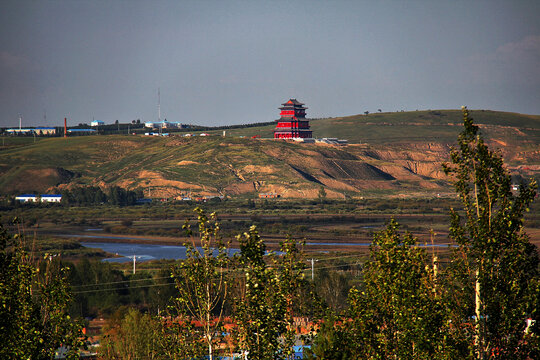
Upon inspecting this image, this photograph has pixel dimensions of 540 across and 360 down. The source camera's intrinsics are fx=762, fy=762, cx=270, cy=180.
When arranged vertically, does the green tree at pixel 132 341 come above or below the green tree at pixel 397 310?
below

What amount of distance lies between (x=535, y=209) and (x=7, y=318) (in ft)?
508

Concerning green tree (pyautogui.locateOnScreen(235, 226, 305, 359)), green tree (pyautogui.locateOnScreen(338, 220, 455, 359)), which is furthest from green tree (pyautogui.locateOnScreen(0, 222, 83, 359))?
green tree (pyautogui.locateOnScreen(338, 220, 455, 359))

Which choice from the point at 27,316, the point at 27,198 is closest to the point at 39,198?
the point at 27,198

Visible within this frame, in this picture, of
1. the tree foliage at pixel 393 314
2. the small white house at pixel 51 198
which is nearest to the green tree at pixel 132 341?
the tree foliage at pixel 393 314

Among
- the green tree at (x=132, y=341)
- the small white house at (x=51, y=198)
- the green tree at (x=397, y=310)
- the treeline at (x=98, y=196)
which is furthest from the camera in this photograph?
the small white house at (x=51, y=198)

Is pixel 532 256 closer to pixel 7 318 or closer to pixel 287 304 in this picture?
pixel 287 304

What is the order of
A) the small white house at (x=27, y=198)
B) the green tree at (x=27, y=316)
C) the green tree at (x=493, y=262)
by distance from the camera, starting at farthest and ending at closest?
the small white house at (x=27, y=198) < the green tree at (x=27, y=316) < the green tree at (x=493, y=262)

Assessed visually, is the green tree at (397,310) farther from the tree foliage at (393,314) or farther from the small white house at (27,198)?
the small white house at (27,198)

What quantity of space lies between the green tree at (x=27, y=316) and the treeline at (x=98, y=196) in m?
160

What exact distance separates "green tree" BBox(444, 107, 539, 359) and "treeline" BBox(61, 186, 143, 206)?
542 feet

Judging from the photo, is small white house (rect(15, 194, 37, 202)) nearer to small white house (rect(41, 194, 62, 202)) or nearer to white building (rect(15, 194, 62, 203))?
white building (rect(15, 194, 62, 203))

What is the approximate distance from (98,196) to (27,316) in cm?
16924

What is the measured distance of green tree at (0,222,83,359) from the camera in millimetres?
22750

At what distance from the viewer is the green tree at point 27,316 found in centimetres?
2275
